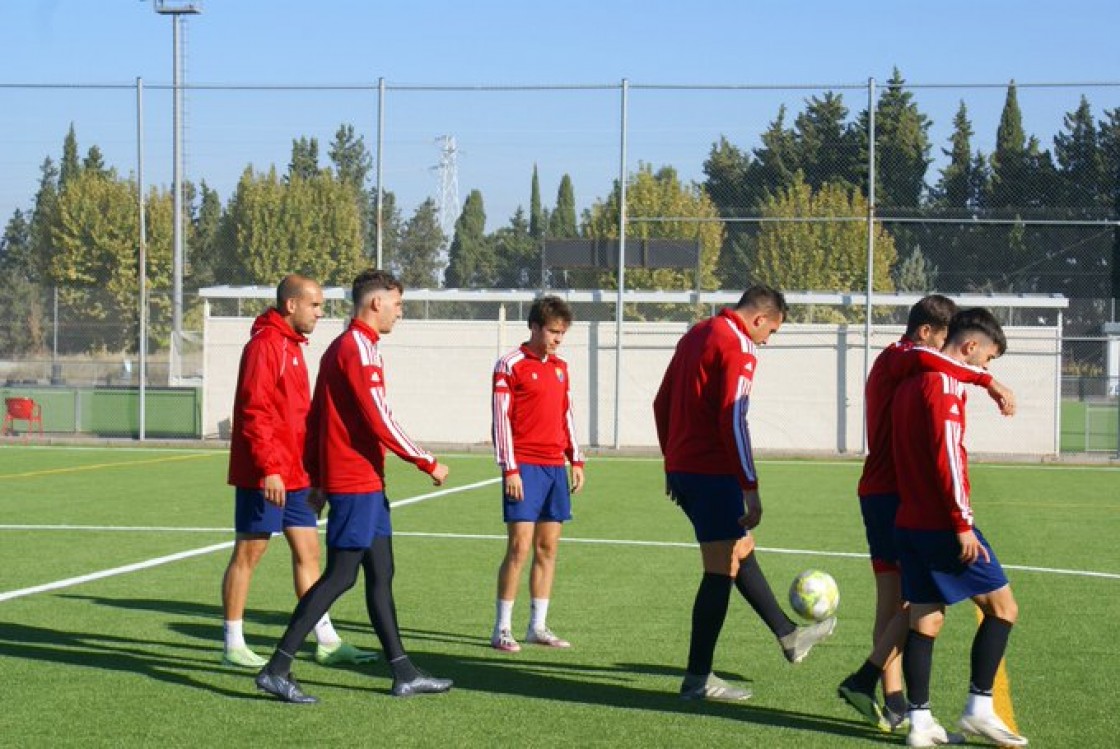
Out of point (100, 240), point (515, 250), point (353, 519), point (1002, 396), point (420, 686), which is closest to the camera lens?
point (1002, 396)

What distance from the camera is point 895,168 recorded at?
94.4 ft

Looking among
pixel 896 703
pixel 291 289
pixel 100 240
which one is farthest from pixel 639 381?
pixel 100 240

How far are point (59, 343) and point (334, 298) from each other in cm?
617

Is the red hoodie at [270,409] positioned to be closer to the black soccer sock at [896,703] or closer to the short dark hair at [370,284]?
the short dark hair at [370,284]

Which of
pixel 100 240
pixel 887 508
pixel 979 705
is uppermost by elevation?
pixel 100 240

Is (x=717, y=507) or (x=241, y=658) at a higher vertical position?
(x=717, y=507)

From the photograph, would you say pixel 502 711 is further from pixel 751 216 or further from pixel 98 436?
pixel 98 436

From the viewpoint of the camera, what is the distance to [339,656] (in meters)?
8.41

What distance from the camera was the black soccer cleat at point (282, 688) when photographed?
7.24m

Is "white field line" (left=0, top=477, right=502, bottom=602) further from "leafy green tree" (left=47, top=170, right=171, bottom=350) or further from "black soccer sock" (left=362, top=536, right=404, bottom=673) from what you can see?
"leafy green tree" (left=47, top=170, right=171, bottom=350)

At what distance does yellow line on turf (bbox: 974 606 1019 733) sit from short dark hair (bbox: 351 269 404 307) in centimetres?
322

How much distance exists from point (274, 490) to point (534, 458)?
1827 millimetres

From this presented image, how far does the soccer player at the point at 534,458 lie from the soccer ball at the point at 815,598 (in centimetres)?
140

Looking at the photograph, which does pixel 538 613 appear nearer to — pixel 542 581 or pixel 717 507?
pixel 542 581
